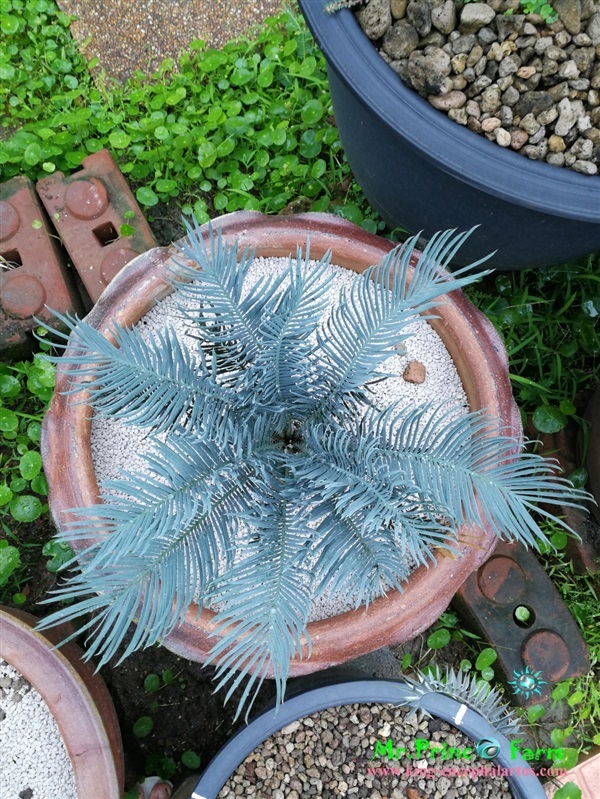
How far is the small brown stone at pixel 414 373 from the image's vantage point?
127cm

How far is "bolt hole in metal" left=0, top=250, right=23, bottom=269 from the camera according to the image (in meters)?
1.56

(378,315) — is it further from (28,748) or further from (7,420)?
(28,748)

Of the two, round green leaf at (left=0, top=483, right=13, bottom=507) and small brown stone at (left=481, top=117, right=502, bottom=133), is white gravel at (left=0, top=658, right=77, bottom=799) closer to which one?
round green leaf at (left=0, top=483, right=13, bottom=507)

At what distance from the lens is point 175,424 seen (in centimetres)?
100

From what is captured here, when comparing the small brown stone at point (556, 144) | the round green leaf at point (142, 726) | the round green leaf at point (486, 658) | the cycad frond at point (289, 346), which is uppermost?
the small brown stone at point (556, 144)

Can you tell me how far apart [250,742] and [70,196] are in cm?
123

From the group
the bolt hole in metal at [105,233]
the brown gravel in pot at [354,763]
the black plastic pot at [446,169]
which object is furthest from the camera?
the bolt hole in metal at [105,233]

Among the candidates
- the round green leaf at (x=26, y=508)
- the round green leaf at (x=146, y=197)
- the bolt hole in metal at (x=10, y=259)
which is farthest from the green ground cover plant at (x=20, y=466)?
the round green leaf at (x=146, y=197)

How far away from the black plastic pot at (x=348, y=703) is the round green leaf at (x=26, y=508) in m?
0.65

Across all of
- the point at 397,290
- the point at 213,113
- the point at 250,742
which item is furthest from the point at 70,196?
the point at 250,742

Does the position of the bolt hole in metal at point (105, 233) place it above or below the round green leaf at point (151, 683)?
above

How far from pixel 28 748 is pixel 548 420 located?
1302 mm

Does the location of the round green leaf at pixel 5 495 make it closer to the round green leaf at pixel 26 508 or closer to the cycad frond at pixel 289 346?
the round green leaf at pixel 26 508

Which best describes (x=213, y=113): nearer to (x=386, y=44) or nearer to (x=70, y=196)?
(x=70, y=196)
